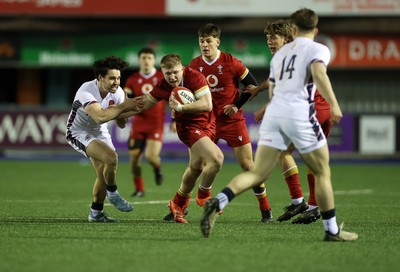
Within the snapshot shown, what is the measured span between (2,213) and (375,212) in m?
4.81

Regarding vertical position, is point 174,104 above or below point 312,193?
above

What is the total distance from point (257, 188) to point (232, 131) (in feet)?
2.60

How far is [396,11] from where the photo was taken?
24828 mm

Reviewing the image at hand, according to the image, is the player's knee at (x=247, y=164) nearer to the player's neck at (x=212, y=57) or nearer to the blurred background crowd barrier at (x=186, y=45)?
the player's neck at (x=212, y=57)

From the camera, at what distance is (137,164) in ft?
48.8

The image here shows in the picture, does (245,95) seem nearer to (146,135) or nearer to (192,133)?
(192,133)

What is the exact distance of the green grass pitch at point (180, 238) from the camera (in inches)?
273

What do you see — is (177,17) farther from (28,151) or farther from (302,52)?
(302,52)

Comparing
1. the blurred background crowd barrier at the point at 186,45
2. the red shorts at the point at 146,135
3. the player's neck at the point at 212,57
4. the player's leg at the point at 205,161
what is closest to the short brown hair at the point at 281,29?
the player's neck at the point at 212,57

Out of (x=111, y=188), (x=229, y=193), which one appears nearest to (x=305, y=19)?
(x=229, y=193)

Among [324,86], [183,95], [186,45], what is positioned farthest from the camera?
[186,45]

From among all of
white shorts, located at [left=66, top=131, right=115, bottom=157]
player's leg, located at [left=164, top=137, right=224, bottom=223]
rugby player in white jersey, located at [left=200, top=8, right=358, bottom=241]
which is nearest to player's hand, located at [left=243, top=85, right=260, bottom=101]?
player's leg, located at [left=164, top=137, right=224, bottom=223]

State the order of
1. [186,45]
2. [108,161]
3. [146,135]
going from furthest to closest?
[186,45], [146,135], [108,161]

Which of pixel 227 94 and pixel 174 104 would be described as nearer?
pixel 174 104
